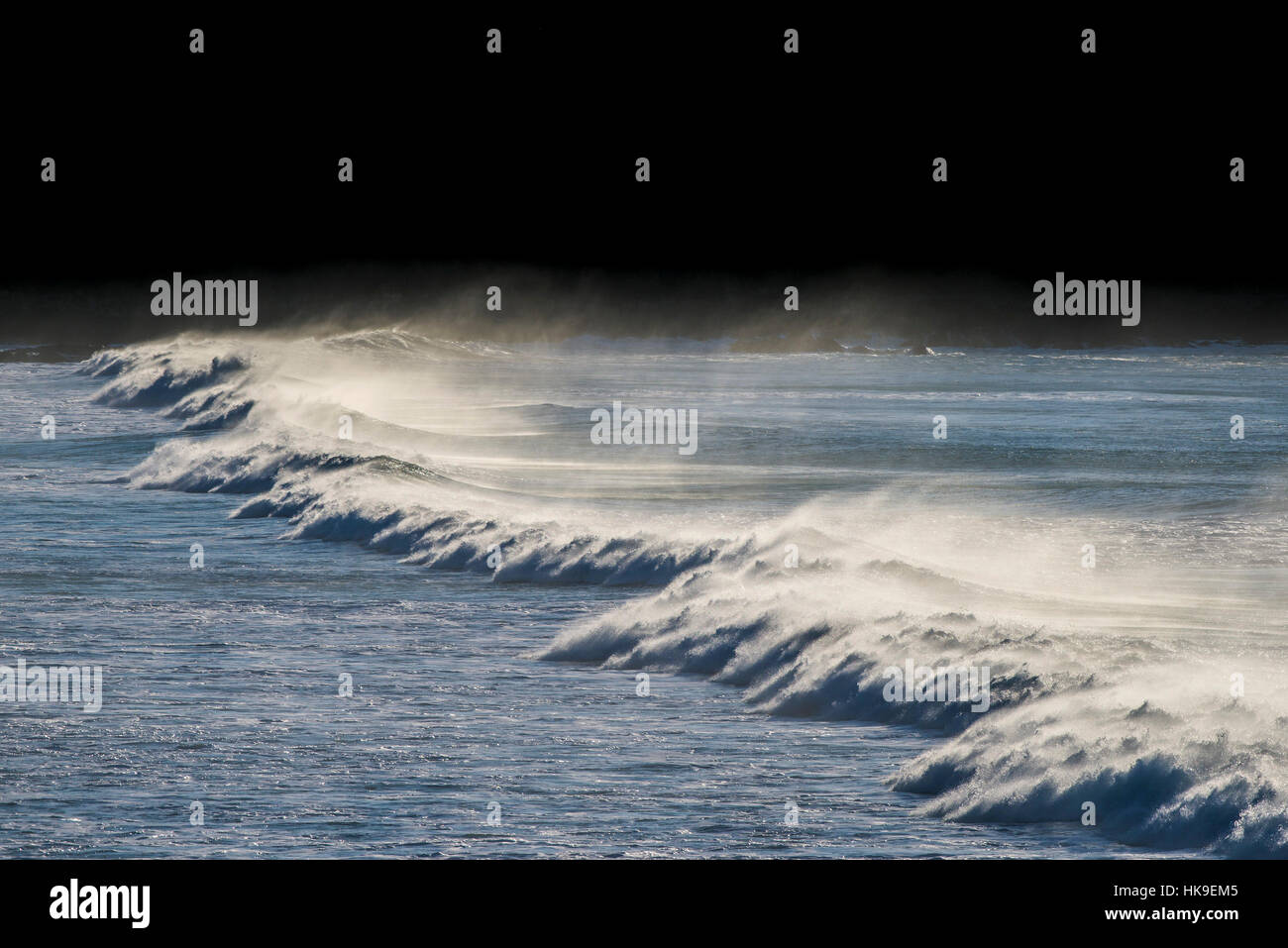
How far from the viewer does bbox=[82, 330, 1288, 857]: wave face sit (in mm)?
11461

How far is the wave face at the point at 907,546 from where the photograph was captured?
11.5 metres

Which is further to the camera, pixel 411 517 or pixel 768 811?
pixel 411 517

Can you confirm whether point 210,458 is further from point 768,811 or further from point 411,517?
point 768,811

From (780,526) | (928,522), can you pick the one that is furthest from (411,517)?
(928,522)

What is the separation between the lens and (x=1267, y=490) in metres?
30.2

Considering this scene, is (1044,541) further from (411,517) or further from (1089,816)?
(1089,816)

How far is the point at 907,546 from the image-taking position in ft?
76.4

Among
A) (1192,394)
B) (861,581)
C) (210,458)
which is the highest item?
(1192,394)

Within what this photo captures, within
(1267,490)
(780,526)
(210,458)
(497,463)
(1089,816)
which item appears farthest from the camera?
(497,463)

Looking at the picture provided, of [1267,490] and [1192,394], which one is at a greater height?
[1192,394]

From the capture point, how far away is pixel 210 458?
32656 mm
